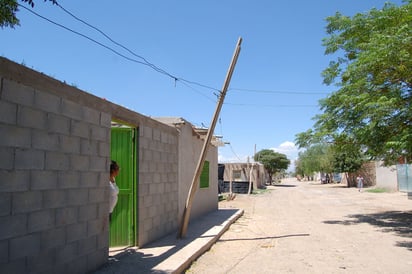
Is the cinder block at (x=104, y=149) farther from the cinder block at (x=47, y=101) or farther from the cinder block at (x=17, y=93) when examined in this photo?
the cinder block at (x=17, y=93)

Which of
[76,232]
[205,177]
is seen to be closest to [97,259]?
[76,232]

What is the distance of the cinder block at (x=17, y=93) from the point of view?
4.19m

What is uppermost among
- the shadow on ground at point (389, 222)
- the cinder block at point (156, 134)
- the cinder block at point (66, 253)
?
the cinder block at point (156, 134)

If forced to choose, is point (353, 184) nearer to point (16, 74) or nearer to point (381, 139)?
point (381, 139)

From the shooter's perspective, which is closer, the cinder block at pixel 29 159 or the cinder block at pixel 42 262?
the cinder block at pixel 29 159

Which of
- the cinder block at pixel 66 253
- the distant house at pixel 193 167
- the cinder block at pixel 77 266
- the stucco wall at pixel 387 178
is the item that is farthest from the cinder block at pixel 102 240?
the stucco wall at pixel 387 178

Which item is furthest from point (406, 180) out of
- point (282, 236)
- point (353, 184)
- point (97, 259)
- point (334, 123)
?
point (97, 259)

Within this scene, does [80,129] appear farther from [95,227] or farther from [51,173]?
[95,227]

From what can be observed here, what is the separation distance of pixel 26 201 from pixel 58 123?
116 cm

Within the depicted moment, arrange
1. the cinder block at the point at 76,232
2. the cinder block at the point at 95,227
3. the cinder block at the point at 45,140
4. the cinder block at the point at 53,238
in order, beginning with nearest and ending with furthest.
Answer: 1. the cinder block at the point at 45,140
2. the cinder block at the point at 53,238
3. the cinder block at the point at 76,232
4. the cinder block at the point at 95,227

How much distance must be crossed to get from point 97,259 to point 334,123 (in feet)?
30.3

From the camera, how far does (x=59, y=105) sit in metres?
5.11

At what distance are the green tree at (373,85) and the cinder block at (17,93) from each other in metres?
8.42

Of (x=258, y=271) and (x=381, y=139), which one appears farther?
(x=381, y=139)
